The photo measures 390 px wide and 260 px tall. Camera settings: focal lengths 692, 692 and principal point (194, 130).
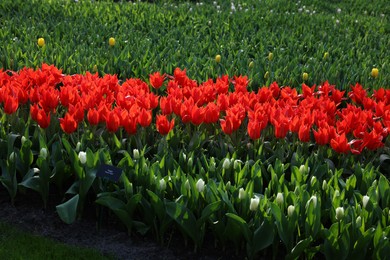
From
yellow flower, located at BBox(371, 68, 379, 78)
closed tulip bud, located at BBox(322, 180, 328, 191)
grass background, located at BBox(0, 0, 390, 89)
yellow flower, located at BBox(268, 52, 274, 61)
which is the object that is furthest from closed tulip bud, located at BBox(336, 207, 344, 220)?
→ yellow flower, located at BBox(268, 52, 274, 61)

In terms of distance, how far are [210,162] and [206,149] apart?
45cm

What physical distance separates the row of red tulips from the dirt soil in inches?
21.3

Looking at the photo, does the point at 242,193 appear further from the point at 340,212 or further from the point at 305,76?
the point at 305,76

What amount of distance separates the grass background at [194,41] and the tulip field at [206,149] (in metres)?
0.04

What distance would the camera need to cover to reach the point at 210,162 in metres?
4.01

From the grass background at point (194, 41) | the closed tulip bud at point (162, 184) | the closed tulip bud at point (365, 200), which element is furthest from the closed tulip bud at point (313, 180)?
the grass background at point (194, 41)

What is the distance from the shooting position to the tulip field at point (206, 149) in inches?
140

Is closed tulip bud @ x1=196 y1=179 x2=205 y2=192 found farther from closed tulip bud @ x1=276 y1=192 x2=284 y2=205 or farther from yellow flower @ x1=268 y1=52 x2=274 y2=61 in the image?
yellow flower @ x1=268 y1=52 x2=274 y2=61

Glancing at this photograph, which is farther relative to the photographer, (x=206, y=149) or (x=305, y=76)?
(x=305, y=76)

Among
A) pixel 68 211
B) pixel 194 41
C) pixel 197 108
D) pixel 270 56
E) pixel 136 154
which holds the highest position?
pixel 197 108

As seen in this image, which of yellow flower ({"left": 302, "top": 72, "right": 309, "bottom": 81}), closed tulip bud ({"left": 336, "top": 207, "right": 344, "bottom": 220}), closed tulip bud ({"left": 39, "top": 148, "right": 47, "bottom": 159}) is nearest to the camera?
closed tulip bud ({"left": 336, "top": 207, "right": 344, "bottom": 220})

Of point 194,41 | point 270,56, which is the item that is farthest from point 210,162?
point 194,41

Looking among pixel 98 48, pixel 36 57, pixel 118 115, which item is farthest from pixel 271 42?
pixel 118 115

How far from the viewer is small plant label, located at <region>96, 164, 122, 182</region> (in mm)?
3736
